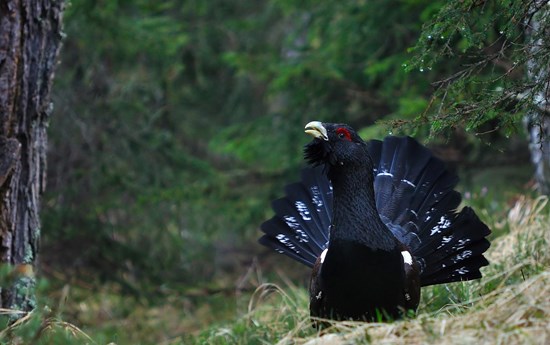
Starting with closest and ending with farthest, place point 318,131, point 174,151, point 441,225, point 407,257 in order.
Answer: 1. point 318,131
2. point 407,257
3. point 441,225
4. point 174,151

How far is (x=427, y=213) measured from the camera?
5762 mm

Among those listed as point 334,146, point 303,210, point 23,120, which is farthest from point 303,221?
point 23,120

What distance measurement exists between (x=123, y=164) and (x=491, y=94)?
6.10 meters

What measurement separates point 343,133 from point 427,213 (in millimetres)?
1341

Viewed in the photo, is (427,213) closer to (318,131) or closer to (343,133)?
(343,133)

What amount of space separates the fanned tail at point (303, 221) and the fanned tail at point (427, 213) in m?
0.45

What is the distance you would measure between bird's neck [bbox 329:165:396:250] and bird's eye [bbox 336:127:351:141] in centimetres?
19

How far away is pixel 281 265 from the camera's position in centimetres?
1145

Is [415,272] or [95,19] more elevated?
[95,19]

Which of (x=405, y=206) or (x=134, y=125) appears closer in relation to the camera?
(x=405, y=206)

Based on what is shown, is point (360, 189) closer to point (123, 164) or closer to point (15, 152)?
point (15, 152)

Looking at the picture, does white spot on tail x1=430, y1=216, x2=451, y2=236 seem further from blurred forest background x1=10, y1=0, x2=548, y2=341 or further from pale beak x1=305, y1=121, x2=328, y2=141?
blurred forest background x1=10, y1=0, x2=548, y2=341

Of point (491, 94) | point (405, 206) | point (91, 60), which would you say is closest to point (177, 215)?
point (91, 60)

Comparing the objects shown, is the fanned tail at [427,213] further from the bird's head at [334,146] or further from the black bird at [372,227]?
the bird's head at [334,146]
